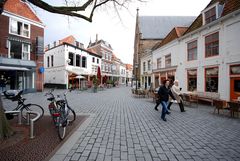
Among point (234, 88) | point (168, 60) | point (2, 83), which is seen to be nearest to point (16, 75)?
point (2, 83)

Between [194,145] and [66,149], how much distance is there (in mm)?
3334

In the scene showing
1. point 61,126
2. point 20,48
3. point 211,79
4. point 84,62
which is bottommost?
point 61,126

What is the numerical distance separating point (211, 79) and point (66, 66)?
21223mm

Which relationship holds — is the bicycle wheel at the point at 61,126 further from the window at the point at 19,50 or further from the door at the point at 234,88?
the window at the point at 19,50

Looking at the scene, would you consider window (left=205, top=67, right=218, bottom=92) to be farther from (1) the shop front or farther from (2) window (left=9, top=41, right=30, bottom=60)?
(2) window (left=9, top=41, right=30, bottom=60)

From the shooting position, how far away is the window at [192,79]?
11.9 metres

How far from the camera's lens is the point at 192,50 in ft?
40.2

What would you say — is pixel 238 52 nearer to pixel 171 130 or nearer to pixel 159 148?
pixel 171 130

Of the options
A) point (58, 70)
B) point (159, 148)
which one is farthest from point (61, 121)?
point (58, 70)

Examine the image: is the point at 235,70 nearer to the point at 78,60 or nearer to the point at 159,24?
the point at 78,60

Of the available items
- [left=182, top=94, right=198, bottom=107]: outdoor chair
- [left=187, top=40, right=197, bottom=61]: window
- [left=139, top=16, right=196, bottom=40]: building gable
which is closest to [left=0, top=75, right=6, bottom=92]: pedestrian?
[left=182, top=94, right=198, bottom=107]: outdoor chair

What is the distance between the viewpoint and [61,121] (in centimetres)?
396

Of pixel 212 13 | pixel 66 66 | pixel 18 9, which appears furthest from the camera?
pixel 66 66

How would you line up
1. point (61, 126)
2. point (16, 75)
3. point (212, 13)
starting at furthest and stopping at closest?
point (16, 75), point (212, 13), point (61, 126)
